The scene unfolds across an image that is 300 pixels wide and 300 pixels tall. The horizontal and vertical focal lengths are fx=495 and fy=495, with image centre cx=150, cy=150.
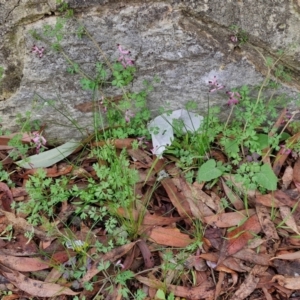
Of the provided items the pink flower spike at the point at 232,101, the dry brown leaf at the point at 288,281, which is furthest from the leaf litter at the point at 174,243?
the pink flower spike at the point at 232,101

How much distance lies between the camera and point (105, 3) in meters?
2.15

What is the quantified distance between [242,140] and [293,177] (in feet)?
1.08

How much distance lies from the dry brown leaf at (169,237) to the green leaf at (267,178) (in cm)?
42

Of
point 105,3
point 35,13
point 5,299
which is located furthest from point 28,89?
point 5,299

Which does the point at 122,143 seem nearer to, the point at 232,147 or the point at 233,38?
the point at 232,147

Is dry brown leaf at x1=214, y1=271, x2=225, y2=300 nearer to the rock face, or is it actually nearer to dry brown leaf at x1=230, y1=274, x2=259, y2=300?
dry brown leaf at x1=230, y1=274, x2=259, y2=300

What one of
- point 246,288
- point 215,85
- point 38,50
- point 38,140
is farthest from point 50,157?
point 246,288

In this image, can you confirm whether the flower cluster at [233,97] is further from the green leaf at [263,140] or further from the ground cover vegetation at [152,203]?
the green leaf at [263,140]

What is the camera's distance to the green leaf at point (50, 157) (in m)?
2.55

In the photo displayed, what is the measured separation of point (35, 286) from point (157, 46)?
125cm

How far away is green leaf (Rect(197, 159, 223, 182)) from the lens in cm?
237

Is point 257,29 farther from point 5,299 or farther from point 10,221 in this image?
point 5,299

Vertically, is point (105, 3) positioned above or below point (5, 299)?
above

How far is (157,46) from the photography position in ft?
7.39
